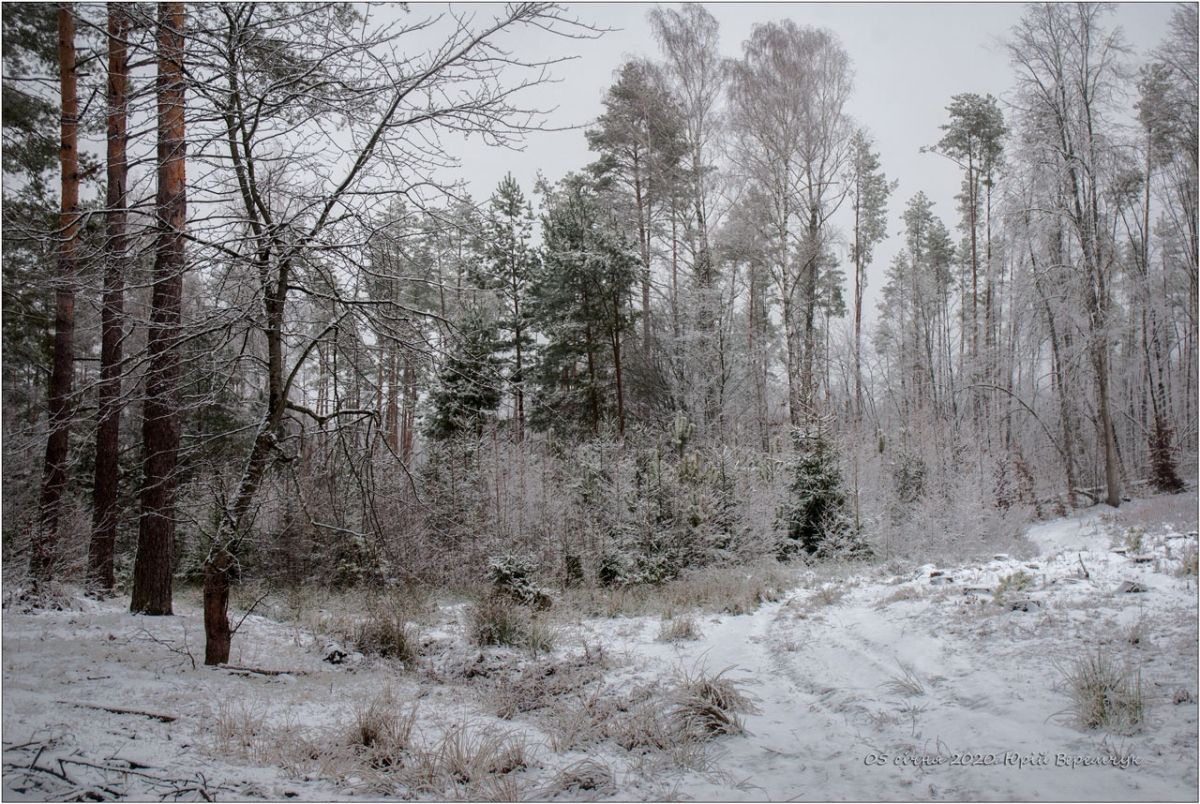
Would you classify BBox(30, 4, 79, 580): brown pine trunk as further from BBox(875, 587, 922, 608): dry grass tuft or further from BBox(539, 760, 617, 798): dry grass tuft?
BBox(875, 587, 922, 608): dry grass tuft

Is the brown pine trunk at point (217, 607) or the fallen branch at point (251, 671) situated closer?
the brown pine trunk at point (217, 607)

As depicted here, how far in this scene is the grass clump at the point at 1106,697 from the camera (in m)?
3.00

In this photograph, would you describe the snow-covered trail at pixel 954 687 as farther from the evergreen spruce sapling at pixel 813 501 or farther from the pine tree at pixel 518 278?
the pine tree at pixel 518 278

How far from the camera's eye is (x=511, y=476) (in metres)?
12.8

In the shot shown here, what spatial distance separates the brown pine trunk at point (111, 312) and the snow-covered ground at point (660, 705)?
1.27m

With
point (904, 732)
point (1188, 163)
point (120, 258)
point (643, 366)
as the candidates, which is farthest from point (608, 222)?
point (904, 732)

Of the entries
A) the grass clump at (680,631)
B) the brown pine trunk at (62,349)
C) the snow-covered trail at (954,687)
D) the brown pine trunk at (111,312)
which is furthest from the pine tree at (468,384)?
the grass clump at (680,631)

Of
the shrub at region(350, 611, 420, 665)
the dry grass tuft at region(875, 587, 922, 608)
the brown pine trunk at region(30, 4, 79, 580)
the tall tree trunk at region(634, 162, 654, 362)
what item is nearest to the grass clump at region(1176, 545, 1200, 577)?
the dry grass tuft at region(875, 587, 922, 608)

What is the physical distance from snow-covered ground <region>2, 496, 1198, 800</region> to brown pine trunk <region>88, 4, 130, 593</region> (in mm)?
1273

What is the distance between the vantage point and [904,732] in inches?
131

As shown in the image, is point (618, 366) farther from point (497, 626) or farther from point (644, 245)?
point (497, 626)

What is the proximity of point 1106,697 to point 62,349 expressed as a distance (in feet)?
25.7

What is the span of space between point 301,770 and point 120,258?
3.17 metres

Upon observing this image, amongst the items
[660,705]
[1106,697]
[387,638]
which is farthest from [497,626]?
[1106,697]
